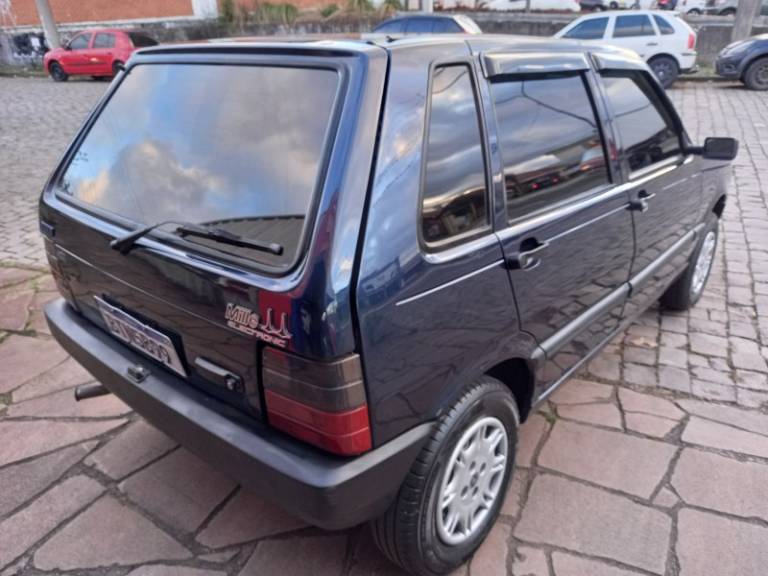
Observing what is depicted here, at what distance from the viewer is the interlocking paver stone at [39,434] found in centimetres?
266

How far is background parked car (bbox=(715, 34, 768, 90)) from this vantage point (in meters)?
12.7

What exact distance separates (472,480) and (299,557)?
71cm

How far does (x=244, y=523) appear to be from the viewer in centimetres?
226

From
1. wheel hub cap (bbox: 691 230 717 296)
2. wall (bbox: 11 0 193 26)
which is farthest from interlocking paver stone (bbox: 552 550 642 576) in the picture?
wall (bbox: 11 0 193 26)

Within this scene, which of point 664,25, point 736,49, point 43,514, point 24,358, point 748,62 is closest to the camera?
point 43,514

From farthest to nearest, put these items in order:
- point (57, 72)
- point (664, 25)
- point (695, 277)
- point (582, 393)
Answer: point (57, 72), point (664, 25), point (695, 277), point (582, 393)

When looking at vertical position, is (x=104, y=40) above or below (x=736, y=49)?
above

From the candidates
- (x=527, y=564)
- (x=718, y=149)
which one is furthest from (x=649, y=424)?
(x=718, y=149)

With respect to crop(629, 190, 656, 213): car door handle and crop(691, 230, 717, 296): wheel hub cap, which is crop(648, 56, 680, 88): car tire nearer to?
crop(691, 230, 717, 296): wheel hub cap

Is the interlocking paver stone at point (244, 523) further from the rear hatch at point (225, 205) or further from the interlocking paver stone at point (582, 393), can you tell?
the interlocking paver stone at point (582, 393)

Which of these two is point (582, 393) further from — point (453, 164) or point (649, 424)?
point (453, 164)

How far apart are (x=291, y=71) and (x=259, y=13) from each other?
24.1m

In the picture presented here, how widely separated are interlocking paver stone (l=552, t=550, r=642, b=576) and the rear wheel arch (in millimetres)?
544

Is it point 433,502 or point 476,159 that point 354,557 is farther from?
point 476,159
